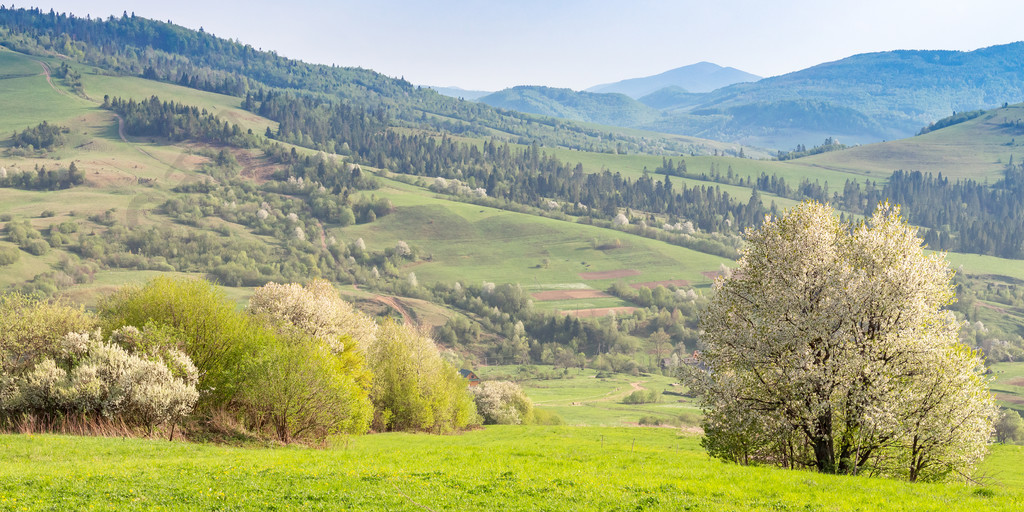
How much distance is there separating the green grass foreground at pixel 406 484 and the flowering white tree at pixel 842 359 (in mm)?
2864

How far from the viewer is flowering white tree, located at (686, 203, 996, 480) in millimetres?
31812

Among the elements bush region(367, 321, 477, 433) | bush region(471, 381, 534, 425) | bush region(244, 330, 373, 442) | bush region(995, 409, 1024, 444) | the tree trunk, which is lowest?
bush region(995, 409, 1024, 444)

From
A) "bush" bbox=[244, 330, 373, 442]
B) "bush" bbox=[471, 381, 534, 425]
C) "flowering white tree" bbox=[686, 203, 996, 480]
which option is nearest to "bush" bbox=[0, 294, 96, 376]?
"bush" bbox=[244, 330, 373, 442]

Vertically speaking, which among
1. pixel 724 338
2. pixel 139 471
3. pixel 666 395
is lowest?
pixel 666 395

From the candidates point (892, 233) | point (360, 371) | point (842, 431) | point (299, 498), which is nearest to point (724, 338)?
point (842, 431)

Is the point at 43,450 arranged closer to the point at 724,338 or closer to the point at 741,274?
the point at 724,338

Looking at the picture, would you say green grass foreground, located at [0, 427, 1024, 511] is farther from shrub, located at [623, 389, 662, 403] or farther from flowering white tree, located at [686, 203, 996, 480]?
shrub, located at [623, 389, 662, 403]

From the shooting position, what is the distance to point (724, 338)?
115 feet

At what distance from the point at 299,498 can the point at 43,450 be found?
60.8ft

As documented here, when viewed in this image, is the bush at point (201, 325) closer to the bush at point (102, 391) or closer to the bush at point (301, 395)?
the bush at point (301, 395)

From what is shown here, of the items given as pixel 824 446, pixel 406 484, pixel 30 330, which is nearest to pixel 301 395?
pixel 30 330

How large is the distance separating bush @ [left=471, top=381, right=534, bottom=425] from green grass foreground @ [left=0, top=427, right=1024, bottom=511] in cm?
6356

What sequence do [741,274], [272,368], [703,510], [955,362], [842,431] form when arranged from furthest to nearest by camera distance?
1. [272,368]
2. [741,274]
3. [842,431]
4. [955,362]
5. [703,510]

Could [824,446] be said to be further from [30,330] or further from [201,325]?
[30,330]
